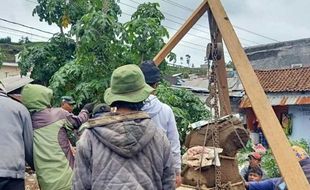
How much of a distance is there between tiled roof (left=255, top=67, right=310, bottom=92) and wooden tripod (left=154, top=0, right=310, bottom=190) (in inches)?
510

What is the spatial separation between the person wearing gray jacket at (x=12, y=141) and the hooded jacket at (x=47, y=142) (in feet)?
0.66

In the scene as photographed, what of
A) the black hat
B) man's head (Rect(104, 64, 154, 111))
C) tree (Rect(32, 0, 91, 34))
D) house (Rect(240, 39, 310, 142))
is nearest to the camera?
man's head (Rect(104, 64, 154, 111))

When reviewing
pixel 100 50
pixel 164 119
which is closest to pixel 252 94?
pixel 164 119

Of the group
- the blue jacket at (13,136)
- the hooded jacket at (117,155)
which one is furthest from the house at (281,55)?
the hooded jacket at (117,155)

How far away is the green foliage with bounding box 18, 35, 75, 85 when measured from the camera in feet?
29.5

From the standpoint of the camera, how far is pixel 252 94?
3152 millimetres

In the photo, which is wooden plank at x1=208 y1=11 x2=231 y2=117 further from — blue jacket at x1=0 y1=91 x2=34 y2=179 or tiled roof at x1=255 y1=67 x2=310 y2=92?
tiled roof at x1=255 y1=67 x2=310 y2=92

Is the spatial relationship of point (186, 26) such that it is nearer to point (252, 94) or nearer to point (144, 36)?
point (252, 94)

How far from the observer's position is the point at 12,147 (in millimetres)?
3008

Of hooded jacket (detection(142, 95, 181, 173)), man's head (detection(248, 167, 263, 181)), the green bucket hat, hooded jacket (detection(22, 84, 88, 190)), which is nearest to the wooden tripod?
hooded jacket (detection(142, 95, 181, 173))

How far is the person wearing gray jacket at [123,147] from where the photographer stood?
7.39 ft

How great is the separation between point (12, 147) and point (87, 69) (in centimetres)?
416

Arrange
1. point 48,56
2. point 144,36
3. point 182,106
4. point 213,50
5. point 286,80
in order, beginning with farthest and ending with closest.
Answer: point 286,80 < point 48,56 < point 182,106 < point 144,36 < point 213,50

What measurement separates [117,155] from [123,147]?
6 centimetres
